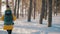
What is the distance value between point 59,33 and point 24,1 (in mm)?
18794

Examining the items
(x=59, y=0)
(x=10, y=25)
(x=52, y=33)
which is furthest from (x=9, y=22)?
(x=59, y=0)

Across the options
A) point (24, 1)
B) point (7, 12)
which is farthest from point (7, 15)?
point (24, 1)

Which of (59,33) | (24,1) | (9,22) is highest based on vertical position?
(24,1)

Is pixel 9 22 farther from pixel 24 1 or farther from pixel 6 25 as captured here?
pixel 24 1

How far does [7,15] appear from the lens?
944cm

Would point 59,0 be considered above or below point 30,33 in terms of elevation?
above

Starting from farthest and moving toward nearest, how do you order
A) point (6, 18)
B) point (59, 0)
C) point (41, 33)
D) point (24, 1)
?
point (59, 0) < point (24, 1) < point (41, 33) < point (6, 18)

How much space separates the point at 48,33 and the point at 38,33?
58cm

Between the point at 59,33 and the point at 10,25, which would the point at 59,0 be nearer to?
the point at 59,33

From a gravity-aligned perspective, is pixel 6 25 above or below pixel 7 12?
below

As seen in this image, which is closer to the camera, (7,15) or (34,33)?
(7,15)

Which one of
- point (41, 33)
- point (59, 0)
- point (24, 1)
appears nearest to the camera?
point (41, 33)

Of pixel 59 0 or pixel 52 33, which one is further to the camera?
pixel 59 0

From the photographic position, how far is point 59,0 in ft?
128
